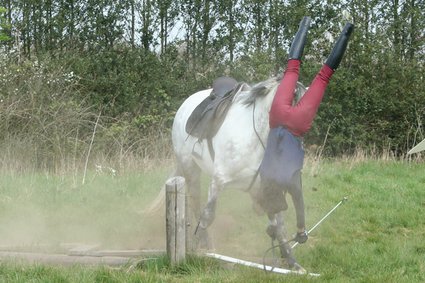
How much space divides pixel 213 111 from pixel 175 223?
54.7 inches

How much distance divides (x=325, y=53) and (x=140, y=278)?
14.1 m

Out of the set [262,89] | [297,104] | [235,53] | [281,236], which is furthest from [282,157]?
[235,53]

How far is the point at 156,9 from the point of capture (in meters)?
18.9

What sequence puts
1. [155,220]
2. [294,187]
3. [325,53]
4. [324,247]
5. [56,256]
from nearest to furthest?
[294,187] < [56,256] < [324,247] < [155,220] < [325,53]

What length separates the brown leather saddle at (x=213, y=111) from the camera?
256 inches

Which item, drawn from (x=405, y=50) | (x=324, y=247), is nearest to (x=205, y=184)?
(x=324, y=247)

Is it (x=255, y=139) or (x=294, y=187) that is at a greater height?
(x=255, y=139)

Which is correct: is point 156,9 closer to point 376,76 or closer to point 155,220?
point 376,76

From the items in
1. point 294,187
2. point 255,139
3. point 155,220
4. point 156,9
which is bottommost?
point 155,220

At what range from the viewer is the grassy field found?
18.3ft

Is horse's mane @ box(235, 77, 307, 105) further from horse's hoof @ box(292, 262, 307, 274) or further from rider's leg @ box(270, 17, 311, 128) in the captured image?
horse's hoof @ box(292, 262, 307, 274)

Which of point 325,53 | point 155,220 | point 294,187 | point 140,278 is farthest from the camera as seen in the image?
point 325,53

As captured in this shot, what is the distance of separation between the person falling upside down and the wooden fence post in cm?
77

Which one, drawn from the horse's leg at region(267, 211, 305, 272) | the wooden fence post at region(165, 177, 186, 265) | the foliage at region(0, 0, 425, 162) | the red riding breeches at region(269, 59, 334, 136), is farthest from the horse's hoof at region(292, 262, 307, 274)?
the foliage at region(0, 0, 425, 162)
